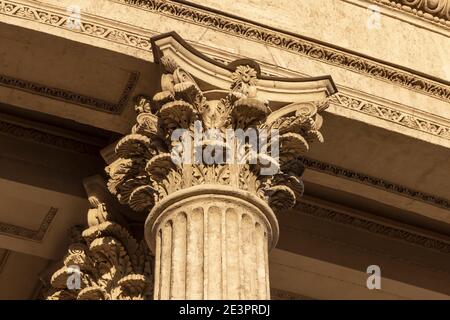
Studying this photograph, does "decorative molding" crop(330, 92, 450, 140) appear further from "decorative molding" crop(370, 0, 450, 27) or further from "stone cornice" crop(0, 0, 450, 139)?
"decorative molding" crop(370, 0, 450, 27)

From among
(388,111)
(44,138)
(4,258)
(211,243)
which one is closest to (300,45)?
(388,111)

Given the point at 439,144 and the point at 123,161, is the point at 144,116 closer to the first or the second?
the point at 123,161

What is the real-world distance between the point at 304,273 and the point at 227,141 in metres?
3.69

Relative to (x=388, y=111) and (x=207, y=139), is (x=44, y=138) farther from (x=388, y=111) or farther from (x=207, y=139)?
(x=388, y=111)

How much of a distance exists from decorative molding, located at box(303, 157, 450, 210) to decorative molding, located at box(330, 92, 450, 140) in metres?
0.65

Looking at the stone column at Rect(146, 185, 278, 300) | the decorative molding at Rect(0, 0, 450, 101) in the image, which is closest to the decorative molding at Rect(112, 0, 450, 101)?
the decorative molding at Rect(0, 0, 450, 101)

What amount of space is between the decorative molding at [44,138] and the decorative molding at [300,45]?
168 cm

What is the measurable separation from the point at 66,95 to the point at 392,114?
9.42 ft

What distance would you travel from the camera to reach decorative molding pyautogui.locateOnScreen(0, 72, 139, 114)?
10820 mm

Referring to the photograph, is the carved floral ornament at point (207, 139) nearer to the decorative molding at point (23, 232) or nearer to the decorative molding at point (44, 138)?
the decorative molding at point (44, 138)

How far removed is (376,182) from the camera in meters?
11.7
